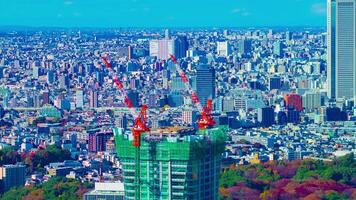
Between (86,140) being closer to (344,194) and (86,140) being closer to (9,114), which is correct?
(9,114)

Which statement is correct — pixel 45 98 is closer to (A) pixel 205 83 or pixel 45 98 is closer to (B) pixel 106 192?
(A) pixel 205 83

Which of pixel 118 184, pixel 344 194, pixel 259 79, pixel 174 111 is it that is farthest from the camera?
pixel 259 79

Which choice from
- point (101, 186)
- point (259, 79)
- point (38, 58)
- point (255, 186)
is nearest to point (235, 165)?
point (255, 186)

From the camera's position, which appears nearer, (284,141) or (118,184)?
(118,184)

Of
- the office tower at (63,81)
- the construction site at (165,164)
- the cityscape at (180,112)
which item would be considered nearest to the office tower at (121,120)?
the cityscape at (180,112)

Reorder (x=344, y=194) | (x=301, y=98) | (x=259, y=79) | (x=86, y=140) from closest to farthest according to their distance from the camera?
(x=344, y=194) < (x=86, y=140) < (x=301, y=98) < (x=259, y=79)
